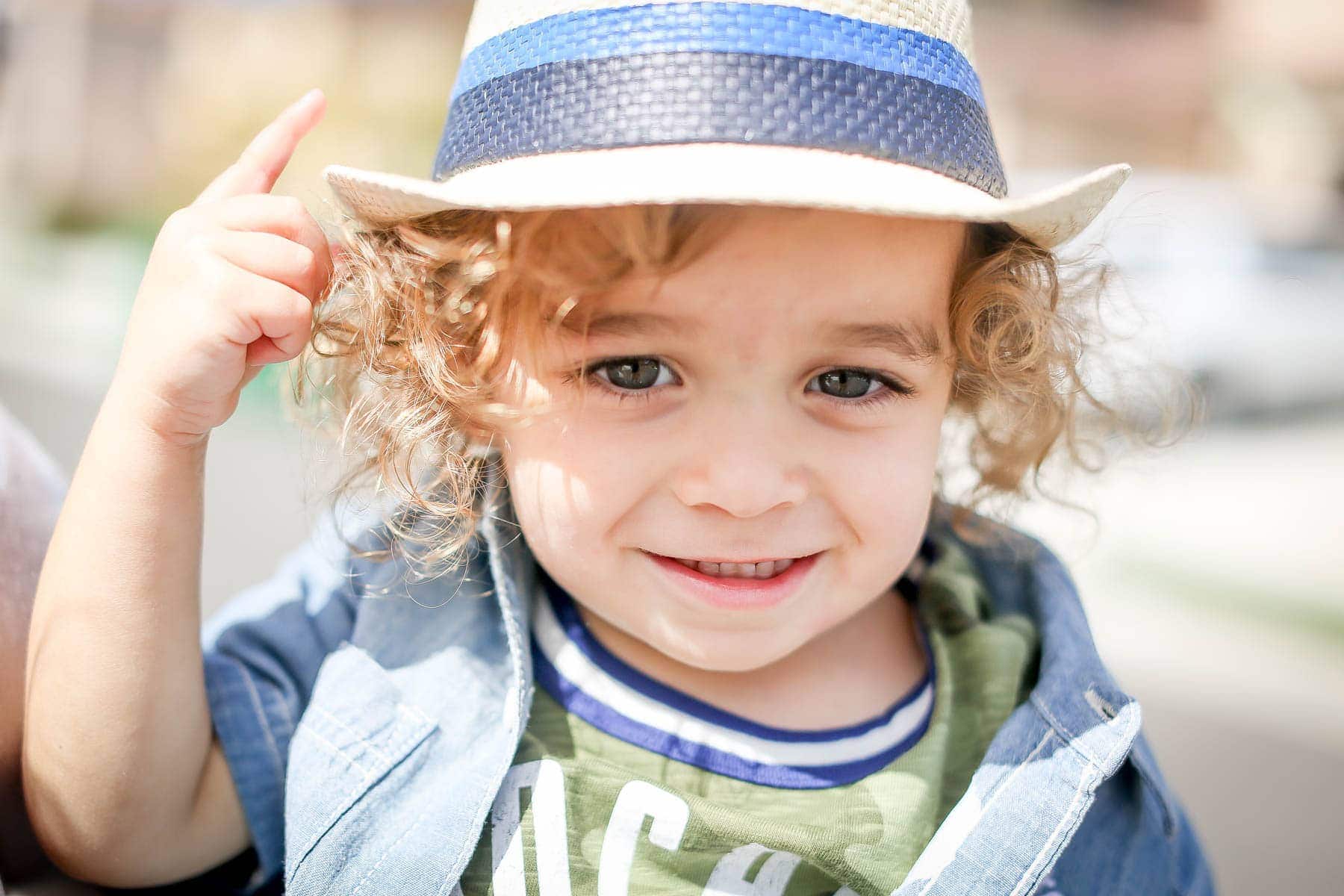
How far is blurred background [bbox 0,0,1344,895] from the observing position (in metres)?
2.91

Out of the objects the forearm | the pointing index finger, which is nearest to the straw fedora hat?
the pointing index finger

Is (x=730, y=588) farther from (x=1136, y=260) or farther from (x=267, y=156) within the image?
(x=1136, y=260)

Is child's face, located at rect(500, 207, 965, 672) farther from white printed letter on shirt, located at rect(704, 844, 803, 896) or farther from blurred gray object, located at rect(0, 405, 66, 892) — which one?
blurred gray object, located at rect(0, 405, 66, 892)

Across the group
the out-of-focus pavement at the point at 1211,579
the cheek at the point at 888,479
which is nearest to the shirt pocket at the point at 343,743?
the out-of-focus pavement at the point at 1211,579

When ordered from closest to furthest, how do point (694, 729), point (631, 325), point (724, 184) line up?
point (724, 184) < point (631, 325) < point (694, 729)

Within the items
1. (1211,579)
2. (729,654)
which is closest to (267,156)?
(729,654)

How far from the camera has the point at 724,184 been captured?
951 mm

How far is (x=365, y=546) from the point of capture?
1.42m

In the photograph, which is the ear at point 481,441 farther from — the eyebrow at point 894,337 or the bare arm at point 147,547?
the eyebrow at point 894,337

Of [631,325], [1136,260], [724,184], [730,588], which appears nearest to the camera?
[724,184]

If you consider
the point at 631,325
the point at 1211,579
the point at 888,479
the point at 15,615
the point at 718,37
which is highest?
the point at 718,37

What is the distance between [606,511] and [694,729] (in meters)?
0.33

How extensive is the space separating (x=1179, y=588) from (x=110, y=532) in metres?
3.89

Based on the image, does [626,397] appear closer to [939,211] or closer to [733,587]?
[733,587]
